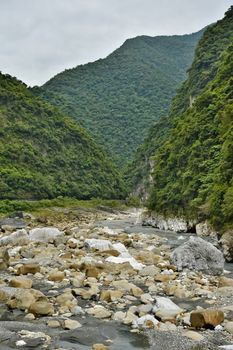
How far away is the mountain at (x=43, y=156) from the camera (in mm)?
90812

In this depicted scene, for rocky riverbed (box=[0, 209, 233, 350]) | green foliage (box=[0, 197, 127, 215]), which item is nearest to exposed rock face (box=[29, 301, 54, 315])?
rocky riverbed (box=[0, 209, 233, 350])

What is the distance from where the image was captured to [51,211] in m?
74.1

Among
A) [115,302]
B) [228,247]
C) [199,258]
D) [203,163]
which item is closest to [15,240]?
[199,258]

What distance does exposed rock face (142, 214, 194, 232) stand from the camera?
4604cm

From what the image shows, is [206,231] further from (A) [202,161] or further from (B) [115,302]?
(B) [115,302]


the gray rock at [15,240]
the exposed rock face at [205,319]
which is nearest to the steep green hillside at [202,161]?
the gray rock at [15,240]

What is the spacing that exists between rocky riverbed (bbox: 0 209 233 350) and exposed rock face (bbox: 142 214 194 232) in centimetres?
2757

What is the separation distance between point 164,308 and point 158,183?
2008 inches

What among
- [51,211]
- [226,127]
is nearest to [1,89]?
[51,211]

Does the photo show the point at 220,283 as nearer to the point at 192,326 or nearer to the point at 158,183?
the point at 192,326

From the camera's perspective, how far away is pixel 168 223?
168 ft

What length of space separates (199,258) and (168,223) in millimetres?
34371

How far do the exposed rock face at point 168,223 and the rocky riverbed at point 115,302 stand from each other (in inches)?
1086

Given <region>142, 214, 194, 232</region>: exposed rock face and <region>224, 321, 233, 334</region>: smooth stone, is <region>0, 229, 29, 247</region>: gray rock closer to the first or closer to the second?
<region>224, 321, 233, 334</region>: smooth stone
